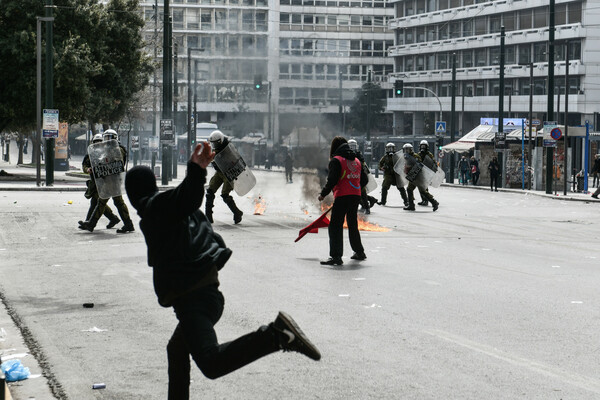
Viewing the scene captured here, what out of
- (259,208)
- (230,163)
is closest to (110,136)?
(230,163)

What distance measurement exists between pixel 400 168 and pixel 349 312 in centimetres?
1870

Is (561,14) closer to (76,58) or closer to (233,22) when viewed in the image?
(233,22)

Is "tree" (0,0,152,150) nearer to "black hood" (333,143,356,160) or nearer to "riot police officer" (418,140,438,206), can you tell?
"riot police officer" (418,140,438,206)

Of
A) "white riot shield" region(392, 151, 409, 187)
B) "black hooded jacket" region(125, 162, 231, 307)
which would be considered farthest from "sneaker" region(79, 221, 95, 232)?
"black hooded jacket" region(125, 162, 231, 307)

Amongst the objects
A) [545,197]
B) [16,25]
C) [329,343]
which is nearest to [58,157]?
[16,25]

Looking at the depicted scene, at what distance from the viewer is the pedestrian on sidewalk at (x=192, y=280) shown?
507cm

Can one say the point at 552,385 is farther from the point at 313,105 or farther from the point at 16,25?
the point at 16,25

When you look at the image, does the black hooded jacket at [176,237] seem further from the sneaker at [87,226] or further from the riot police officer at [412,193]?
the riot police officer at [412,193]

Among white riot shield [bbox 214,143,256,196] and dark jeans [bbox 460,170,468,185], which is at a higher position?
white riot shield [bbox 214,143,256,196]

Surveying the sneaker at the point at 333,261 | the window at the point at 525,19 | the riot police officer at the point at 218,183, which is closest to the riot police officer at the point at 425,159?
the riot police officer at the point at 218,183

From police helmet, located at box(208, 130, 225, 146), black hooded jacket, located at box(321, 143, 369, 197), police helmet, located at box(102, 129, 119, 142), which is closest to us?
black hooded jacket, located at box(321, 143, 369, 197)

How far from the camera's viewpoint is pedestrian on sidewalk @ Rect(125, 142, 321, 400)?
5066mm

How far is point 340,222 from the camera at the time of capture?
515 inches

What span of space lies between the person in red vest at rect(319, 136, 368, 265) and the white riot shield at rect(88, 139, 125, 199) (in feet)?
18.3
